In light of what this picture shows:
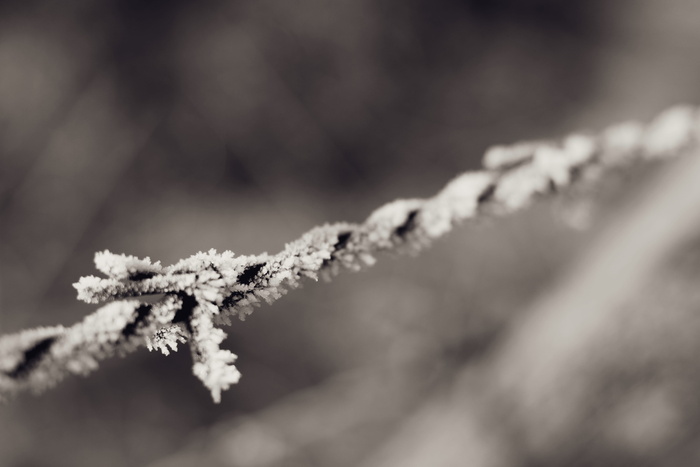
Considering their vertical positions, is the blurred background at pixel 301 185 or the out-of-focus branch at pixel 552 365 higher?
the blurred background at pixel 301 185

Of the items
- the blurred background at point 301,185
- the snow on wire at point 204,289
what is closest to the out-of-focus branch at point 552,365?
the blurred background at point 301,185

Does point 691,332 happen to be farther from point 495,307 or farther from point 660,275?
point 495,307

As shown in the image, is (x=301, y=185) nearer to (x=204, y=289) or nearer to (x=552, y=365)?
(x=552, y=365)

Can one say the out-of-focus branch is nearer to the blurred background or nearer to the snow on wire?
the blurred background

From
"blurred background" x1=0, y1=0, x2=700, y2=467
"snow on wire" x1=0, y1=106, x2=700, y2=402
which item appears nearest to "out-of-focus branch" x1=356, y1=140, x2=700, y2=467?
"blurred background" x1=0, y1=0, x2=700, y2=467

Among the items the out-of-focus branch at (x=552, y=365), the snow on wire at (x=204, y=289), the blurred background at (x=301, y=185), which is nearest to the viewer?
the snow on wire at (x=204, y=289)

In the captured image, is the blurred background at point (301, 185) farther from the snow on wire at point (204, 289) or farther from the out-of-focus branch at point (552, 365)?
the snow on wire at point (204, 289)

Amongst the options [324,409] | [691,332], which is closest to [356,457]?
[324,409]
